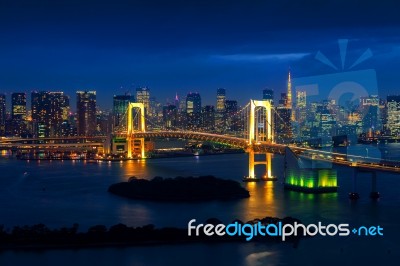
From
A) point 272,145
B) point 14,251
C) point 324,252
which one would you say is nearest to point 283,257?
point 324,252

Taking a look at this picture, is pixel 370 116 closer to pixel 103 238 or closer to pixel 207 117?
pixel 207 117

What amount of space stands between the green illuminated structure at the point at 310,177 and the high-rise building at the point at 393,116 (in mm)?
14118

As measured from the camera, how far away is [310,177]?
10727 mm

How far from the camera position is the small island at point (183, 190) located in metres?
10.3

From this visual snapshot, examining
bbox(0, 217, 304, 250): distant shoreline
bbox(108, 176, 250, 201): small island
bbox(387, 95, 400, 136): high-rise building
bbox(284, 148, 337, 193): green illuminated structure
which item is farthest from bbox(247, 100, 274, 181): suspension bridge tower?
bbox(387, 95, 400, 136): high-rise building

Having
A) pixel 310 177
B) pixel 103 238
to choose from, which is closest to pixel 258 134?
pixel 310 177

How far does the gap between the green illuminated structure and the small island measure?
822mm

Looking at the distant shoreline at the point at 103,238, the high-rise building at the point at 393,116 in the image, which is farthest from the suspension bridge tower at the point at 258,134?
the high-rise building at the point at 393,116

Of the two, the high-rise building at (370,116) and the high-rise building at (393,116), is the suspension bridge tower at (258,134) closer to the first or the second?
the high-rise building at (370,116)

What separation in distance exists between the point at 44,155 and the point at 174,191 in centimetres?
1137

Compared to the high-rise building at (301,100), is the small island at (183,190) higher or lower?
lower

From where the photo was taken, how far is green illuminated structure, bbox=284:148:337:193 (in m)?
10.7

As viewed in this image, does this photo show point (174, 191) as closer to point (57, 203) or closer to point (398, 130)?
point (57, 203)

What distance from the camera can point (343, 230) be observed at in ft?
25.0
